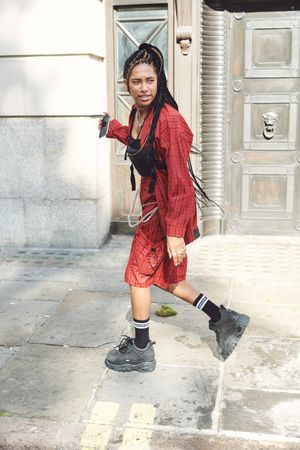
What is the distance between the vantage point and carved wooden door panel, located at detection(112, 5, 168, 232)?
705 cm

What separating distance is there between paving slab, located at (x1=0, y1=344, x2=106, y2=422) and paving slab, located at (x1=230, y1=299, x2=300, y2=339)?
124 centimetres

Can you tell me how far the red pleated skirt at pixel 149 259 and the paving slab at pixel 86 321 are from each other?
Result: 2.62ft

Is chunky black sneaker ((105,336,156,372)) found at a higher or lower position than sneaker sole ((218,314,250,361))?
lower

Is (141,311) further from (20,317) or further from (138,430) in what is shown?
(20,317)

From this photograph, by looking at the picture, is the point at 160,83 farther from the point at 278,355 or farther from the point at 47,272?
the point at 47,272

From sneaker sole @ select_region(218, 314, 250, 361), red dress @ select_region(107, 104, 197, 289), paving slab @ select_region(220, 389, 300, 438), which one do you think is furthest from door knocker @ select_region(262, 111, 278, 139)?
paving slab @ select_region(220, 389, 300, 438)

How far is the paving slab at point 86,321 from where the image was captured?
4.41 m

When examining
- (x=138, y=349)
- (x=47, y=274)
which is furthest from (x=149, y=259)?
(x=47, y=274)

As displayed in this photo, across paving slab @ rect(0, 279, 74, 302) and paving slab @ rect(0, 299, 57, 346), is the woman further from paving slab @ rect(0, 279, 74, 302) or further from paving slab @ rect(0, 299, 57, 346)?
paving slab @ rect(0, 279, 74, 302)

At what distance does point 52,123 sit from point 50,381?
12.1 ft

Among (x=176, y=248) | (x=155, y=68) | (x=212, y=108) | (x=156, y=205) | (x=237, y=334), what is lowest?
(x=237, y=334)

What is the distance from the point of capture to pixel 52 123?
22.2ft

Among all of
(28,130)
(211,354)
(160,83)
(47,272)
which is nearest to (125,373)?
(211,354)

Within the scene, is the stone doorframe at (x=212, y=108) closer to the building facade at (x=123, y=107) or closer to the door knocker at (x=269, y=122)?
the building facade at (x=123, y=107)
